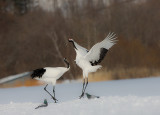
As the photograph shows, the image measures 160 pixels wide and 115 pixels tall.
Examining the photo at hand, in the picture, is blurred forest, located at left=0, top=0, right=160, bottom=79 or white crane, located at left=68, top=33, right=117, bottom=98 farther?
blurred forest, located at left=0, top=0, right=160, bottom=79

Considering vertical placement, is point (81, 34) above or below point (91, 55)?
below

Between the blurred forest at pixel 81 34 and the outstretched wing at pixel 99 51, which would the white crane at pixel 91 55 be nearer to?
the outstretched wing at pixel 99 51

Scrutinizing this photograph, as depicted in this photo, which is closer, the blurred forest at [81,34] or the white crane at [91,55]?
the white crane at [91,55]

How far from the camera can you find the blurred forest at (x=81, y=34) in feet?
54.9

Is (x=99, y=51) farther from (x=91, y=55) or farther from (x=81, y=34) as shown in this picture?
(x=81, y=34)

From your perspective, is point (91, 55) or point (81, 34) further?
point (81, 34)

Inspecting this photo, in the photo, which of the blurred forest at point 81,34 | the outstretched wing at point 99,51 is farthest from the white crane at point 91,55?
the blurred forest at point 81,34

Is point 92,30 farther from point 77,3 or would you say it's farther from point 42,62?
point 77,3

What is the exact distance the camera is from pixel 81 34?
712 inches

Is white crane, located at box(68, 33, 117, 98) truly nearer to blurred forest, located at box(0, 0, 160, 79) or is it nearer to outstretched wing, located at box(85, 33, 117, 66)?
outstretched wing, located at box(85, 33, 117, 66)

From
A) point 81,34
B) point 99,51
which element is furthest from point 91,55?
point 81,34

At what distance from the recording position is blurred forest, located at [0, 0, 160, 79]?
1672cm

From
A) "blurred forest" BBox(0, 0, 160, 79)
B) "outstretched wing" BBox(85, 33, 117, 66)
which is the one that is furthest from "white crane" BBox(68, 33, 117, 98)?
"blurred forest" BBox(0, 0, 160, 79)

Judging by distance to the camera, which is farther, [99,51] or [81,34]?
[81,34]
